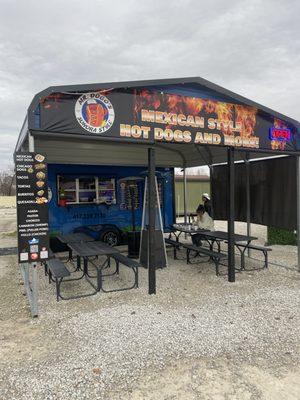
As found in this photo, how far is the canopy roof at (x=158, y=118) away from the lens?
4.57 m

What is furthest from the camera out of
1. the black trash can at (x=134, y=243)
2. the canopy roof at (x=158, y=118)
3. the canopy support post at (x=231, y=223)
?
the black trash can at (x=134, y=243)

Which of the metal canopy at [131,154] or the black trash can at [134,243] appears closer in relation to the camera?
the metal canopy at [131,154]

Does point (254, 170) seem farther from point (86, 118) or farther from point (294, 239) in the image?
point (86, 118)

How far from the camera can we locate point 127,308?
15.4 feet

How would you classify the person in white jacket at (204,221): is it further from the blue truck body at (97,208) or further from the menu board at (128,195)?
the menu board at (128,195)

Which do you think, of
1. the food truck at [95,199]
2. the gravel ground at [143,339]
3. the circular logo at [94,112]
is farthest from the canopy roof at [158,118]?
the food truck at [95,199]

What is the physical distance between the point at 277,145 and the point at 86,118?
3.71 metres

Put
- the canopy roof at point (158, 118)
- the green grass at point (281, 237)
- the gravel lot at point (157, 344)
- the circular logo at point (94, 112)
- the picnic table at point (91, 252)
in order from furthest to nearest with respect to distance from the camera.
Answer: the green grass at point (281, 237)
the picnic table at point (91, 252)
the circular logo at point (94, 112)
the canopy roof at point (158, 118)
the gravel lot at point (157, 344)

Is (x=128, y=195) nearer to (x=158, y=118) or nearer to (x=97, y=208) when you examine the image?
(x=97, y=208)

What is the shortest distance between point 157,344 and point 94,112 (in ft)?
10.4

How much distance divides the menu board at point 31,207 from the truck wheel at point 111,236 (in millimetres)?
5074

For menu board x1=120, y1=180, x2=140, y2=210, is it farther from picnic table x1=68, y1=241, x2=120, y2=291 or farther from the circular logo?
the circular logo

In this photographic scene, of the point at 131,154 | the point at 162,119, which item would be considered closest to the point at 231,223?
the point at 162,119

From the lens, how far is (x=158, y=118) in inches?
208
